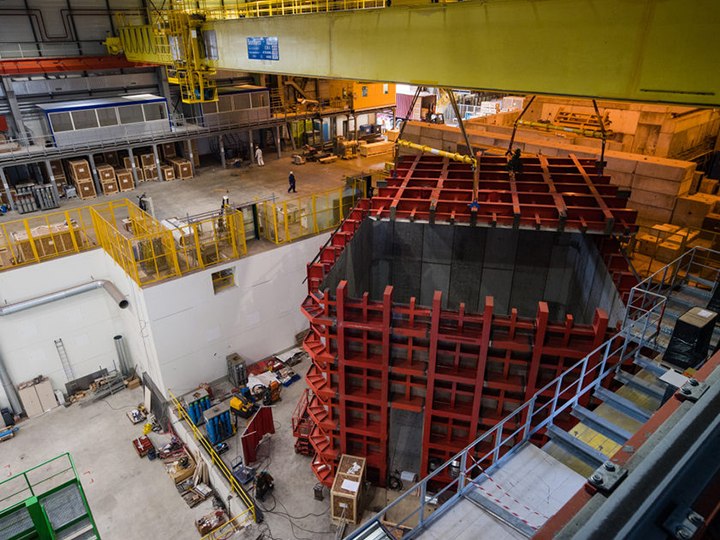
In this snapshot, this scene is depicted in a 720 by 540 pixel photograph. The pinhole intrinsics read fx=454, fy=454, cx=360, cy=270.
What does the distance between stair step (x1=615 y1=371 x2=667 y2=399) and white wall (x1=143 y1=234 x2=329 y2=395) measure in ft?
37.3

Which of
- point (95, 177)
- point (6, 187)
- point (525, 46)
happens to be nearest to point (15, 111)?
point (95, 177)

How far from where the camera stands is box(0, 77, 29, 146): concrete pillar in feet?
66.3

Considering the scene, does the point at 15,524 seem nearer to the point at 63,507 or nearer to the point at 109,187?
the point at 63,507

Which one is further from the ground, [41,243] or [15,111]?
[15,111]

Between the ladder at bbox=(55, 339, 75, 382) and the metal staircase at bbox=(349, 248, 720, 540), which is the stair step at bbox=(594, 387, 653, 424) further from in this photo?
the ladder at bbox=(55, 339, 75, 382)

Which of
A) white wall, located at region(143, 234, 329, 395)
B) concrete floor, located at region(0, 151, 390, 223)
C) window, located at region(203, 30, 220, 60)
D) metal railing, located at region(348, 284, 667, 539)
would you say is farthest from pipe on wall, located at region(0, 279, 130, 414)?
metal railing, located at region(348, 284, 667, 539)

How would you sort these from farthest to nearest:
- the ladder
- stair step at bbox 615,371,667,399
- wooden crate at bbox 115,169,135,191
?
wooden crate at bbox 115,169,135,191 → the ladder → stair step at bbox 615,371,667,399

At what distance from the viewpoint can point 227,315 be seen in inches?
594

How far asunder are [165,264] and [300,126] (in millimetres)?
17079

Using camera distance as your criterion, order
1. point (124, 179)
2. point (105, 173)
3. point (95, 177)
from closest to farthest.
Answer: point (105, 173) → point (95, 177) → point (124, 179)

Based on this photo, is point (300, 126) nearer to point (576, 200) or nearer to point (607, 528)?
point (576, 200)

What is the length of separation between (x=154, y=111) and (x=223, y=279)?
479 inches

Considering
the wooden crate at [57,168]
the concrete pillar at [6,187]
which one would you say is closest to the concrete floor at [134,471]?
the concrete pillar at [6,187]

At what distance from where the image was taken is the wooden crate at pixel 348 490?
10234mm
